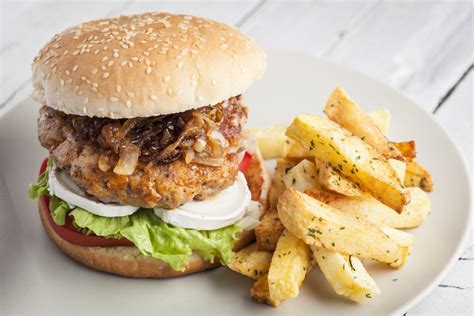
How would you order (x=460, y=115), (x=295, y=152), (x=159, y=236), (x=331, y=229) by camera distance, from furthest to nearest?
(x=460, y=115), (x=295, y=152), (x=159, y=236), (x=331, y=229)

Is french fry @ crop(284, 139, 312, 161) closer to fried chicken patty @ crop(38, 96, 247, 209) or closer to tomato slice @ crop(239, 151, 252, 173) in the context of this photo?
tomato slice @ crop(239, 151, 252, 173)

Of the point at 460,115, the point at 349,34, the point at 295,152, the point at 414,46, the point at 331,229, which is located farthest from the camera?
the point at 349,34

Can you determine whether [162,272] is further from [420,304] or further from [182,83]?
[420,304]

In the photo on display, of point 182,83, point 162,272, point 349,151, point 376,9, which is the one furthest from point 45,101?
point 376,9

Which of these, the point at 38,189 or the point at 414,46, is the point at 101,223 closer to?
the point at 38,189

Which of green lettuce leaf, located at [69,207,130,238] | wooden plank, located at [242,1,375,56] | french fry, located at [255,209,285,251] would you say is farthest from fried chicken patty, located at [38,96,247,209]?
wooden plank, located at [242,1,375,56]

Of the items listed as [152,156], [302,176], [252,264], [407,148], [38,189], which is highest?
[407,148]

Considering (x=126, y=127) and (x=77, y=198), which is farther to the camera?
(x=77, y=198)

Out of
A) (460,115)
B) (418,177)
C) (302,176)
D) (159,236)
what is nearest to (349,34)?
(460,115)
